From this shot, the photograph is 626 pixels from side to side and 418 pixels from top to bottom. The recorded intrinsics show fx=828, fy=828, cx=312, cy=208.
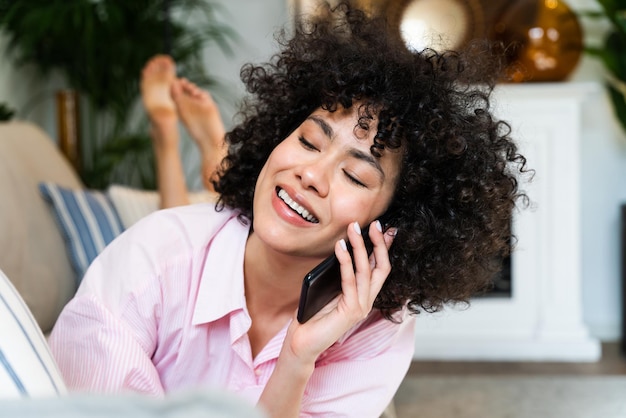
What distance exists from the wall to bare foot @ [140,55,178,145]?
903mm

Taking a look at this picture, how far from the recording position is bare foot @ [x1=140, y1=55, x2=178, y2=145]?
2.84 m

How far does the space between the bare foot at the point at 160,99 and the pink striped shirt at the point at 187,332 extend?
48.7 inches

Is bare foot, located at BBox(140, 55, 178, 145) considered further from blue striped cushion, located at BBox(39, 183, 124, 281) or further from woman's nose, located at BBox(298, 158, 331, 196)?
woman's nose, located at BBox(298, 158, 331, 196)

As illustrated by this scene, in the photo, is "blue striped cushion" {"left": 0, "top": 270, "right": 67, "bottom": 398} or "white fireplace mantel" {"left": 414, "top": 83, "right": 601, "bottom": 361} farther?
"white fireplace mantel" {"left": 414, "top": 83, "right": 601, "bottom": 361}

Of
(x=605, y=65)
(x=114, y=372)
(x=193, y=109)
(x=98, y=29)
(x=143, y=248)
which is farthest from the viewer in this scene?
(x=605, y=65)

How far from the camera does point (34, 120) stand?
3865 millimetres

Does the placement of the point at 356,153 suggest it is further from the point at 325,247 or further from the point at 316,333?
the point at 316,333

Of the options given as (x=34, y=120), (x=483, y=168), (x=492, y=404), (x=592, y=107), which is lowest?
(x=492, y=404)

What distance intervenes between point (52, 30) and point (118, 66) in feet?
0.99

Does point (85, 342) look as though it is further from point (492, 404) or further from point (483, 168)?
point (492, 404)

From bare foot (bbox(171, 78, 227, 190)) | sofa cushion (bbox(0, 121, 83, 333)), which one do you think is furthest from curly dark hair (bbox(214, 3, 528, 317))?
bare foot (bbox(171, 78, 227, 190))

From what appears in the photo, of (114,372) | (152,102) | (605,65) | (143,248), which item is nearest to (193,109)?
(152,102)

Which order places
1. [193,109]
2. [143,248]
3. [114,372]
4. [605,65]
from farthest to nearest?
[605,65] < [193,109] < [143,248] < [114,372]

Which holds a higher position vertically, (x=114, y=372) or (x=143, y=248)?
(x=143, y=248)
